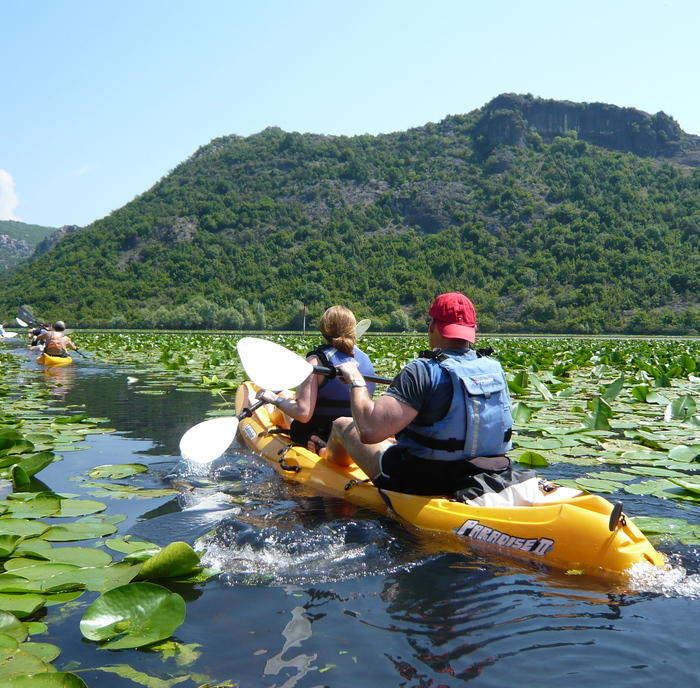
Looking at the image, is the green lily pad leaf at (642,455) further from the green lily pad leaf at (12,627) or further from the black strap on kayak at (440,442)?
the green lily pad leaf at (12,627)

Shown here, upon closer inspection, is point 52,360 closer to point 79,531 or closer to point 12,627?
point 79,531

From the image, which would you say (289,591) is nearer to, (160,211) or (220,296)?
(220,296)

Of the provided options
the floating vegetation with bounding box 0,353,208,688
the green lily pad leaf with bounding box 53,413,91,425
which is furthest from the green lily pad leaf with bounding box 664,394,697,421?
the green lily pad leaf with bounding box 53,413,91,425

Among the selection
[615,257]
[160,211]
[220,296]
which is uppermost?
[160,211]

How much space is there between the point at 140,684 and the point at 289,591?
80cm

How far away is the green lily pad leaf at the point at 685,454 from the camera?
14.8 feet

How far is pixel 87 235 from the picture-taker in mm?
79625

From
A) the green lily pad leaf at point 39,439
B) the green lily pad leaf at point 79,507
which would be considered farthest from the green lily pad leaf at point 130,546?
the green lily pad leaf at point 39,439

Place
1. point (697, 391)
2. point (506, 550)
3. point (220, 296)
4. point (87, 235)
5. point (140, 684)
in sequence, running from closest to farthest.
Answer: point (140, 684)
point (506, 550)
point (697, 391)
point (220, 296)
point (87, 235)

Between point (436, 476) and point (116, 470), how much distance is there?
2264 mm

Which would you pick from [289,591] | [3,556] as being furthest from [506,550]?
[3,556]

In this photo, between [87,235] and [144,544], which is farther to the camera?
[87,235]

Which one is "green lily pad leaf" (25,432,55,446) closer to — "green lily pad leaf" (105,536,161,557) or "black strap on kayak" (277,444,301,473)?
"black strap on kayak" (277,444,301,473)

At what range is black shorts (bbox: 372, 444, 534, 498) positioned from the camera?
10.7 ft
